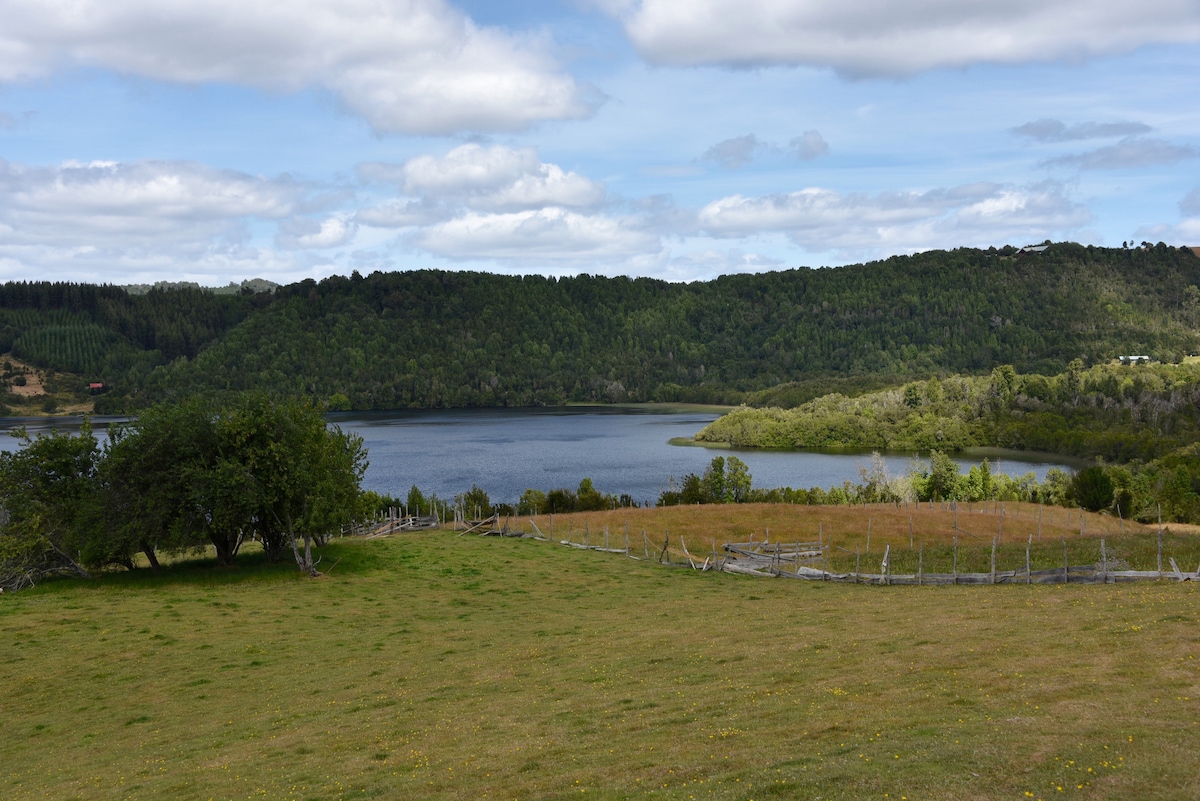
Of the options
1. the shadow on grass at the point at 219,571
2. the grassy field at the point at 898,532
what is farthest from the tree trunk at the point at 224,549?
the grassy field at the point at 898,532

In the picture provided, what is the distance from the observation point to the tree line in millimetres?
42750

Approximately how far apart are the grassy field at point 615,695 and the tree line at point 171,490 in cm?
456

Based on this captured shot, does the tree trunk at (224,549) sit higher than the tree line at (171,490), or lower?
lower

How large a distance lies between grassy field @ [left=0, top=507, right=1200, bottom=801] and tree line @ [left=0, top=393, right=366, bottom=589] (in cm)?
456

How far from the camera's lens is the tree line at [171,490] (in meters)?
42.8

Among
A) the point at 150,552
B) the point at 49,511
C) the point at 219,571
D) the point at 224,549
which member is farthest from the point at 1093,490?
the point at 49,511

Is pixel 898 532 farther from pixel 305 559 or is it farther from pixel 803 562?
pixel 305 559

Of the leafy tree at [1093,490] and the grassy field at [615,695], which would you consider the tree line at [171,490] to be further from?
the leafy tree at [1093,490]

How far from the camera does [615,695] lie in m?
20.2

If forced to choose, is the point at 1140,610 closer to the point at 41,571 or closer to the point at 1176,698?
the point at 1176,698

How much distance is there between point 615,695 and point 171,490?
106 feet

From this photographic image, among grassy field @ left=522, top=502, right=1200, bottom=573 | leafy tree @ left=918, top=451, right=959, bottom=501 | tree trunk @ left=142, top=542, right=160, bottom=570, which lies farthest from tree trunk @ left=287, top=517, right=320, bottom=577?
leafy tree @ left=918, top=451, right=959, bottom=501

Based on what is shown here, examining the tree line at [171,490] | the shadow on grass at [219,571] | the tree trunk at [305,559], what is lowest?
the shadow on grass at [219,571]

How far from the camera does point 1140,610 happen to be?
909 inches
